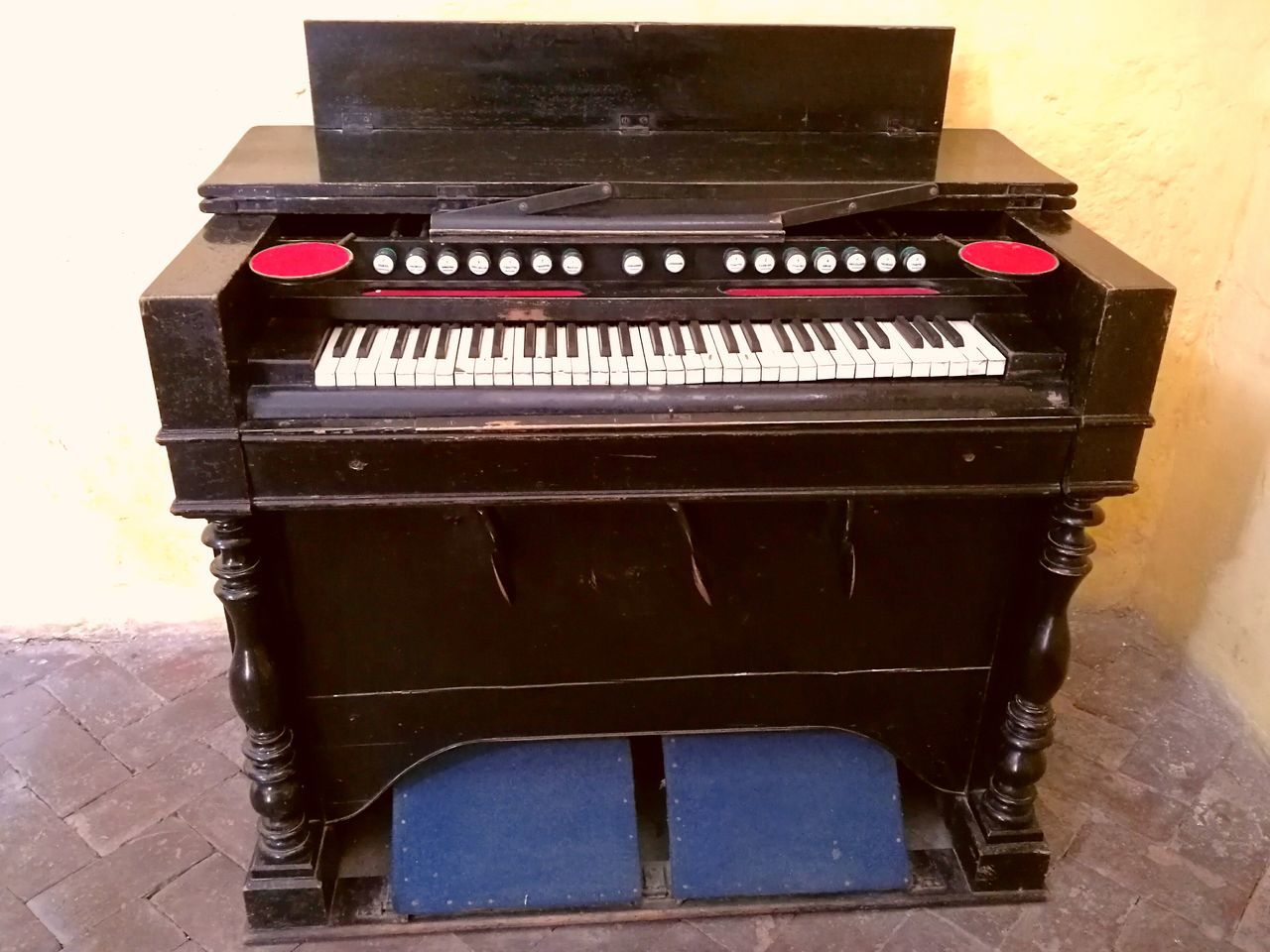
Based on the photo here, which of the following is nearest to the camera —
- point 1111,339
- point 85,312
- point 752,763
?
point 1111,339

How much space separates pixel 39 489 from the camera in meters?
2.38

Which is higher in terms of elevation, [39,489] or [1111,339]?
[1111,339]

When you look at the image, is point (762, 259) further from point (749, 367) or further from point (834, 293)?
point (749, 367)

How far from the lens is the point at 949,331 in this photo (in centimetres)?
158

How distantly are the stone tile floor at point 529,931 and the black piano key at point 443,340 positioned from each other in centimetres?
103

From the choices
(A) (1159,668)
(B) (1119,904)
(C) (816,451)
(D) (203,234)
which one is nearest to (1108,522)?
(A) (1159,668)

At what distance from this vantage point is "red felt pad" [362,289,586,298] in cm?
157

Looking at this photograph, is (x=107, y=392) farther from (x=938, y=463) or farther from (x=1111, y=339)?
(x=1111, y=339)

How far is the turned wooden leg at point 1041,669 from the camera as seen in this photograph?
1.64 metres

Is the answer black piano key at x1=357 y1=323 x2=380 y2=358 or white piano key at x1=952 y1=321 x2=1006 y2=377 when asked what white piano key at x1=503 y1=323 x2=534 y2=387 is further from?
white piano key at x1=952 y1=321 x2=1006 y2=377

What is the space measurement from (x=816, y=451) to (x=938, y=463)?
180 millimetres

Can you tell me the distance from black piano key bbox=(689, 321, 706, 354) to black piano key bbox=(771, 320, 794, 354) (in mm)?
106

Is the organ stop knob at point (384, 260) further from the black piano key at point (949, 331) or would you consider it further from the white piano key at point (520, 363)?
the black piano key at point (949, 331)

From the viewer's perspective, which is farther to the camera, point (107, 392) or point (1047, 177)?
point (107, 392)
